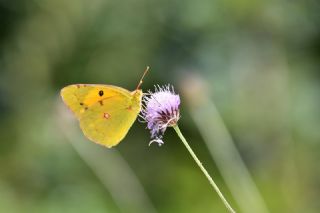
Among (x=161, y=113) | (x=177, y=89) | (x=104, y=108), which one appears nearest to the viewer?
(x=161, y=113)

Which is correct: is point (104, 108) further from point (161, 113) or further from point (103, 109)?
point (161, 113)

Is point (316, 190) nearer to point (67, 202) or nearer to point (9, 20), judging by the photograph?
point (67, 202)

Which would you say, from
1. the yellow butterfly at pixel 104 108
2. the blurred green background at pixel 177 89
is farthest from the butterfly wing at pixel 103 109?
the blurred green background at pixel 177 89

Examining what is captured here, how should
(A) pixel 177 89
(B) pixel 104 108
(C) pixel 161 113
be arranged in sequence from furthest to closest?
(A) pixel 177 89 < (B) pixel 104 108 < (C) pixel 161 113

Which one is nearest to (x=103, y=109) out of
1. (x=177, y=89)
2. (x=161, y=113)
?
(x=161, y=113)

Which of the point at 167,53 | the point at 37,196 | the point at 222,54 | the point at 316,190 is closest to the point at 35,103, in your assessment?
the point at 37,196

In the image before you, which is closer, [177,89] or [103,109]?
[103,109]

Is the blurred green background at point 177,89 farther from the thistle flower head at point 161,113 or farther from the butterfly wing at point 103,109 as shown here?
the thistle flower head at point 161,113

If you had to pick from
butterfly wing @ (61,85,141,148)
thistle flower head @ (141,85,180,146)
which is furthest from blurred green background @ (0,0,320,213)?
thistle flower head @ (141,85,180,146)
